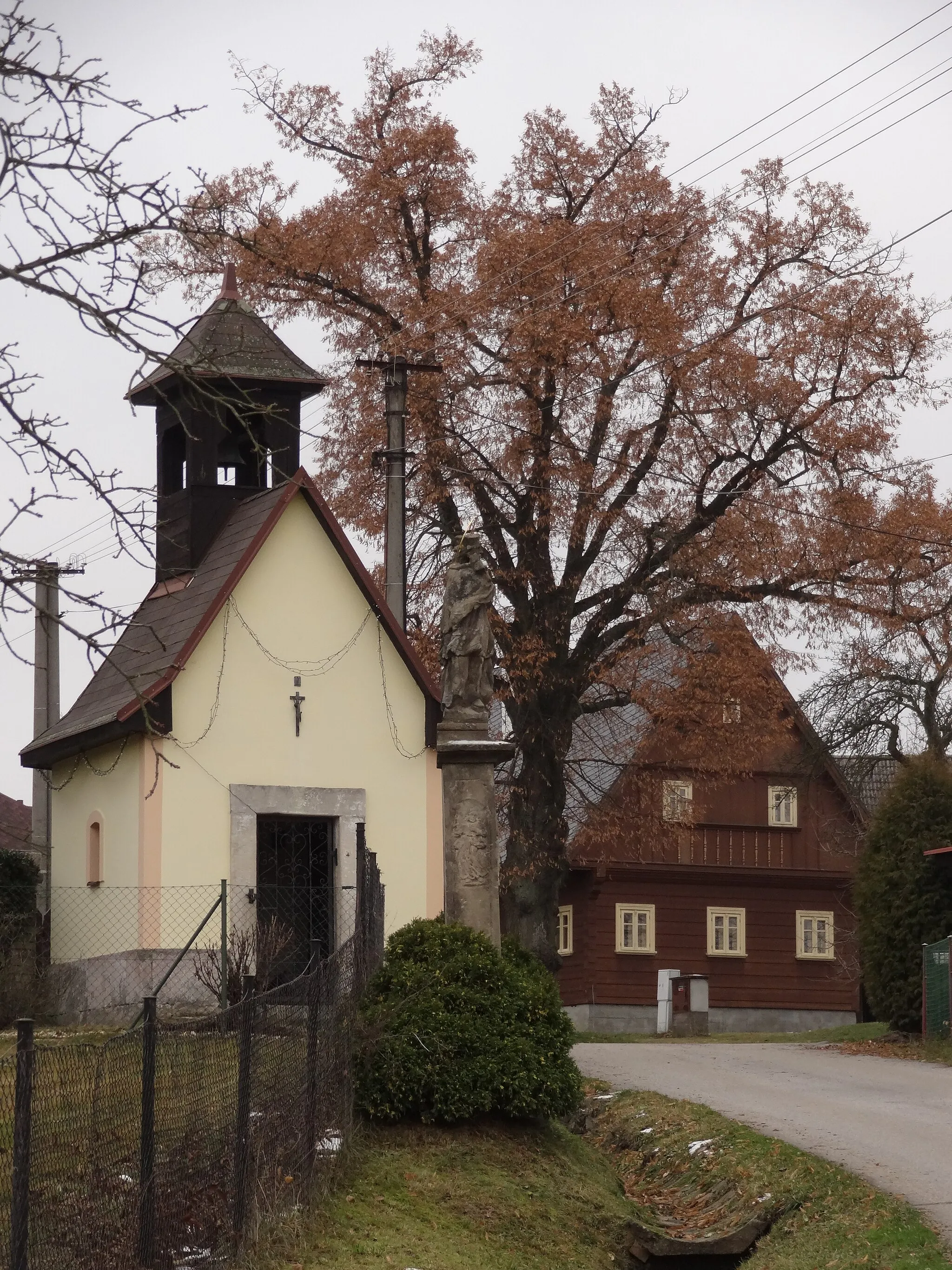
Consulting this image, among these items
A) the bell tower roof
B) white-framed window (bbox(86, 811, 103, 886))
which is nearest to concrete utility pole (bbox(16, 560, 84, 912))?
white-framed window (bbox(86, 811, 103, 886))

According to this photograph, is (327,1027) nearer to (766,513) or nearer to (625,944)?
(766,513)

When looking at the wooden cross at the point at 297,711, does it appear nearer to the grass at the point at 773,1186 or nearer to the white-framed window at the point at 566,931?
the grass at the point at 773,1186

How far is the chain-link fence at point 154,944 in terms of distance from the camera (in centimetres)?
1994

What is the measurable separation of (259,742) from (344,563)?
2558 millimetres

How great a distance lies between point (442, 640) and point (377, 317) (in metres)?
12.7

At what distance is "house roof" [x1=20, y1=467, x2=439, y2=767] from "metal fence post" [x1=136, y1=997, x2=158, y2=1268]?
518 inches

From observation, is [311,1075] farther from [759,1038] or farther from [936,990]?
[759,1038]

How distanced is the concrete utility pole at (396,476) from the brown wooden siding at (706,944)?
1882cm

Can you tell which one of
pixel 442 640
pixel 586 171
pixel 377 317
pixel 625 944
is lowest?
pixel 625 944

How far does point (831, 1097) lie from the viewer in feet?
55.7

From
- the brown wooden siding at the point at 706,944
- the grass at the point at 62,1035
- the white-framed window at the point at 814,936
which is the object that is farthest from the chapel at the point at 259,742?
the white-framed window at the point at 814,936

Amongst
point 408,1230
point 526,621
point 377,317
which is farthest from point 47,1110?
point 377,317

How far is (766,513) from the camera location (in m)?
27.5

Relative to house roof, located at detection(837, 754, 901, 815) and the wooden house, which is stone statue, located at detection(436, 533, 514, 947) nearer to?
house roof, located at detection(837, 754, 901, 815)
